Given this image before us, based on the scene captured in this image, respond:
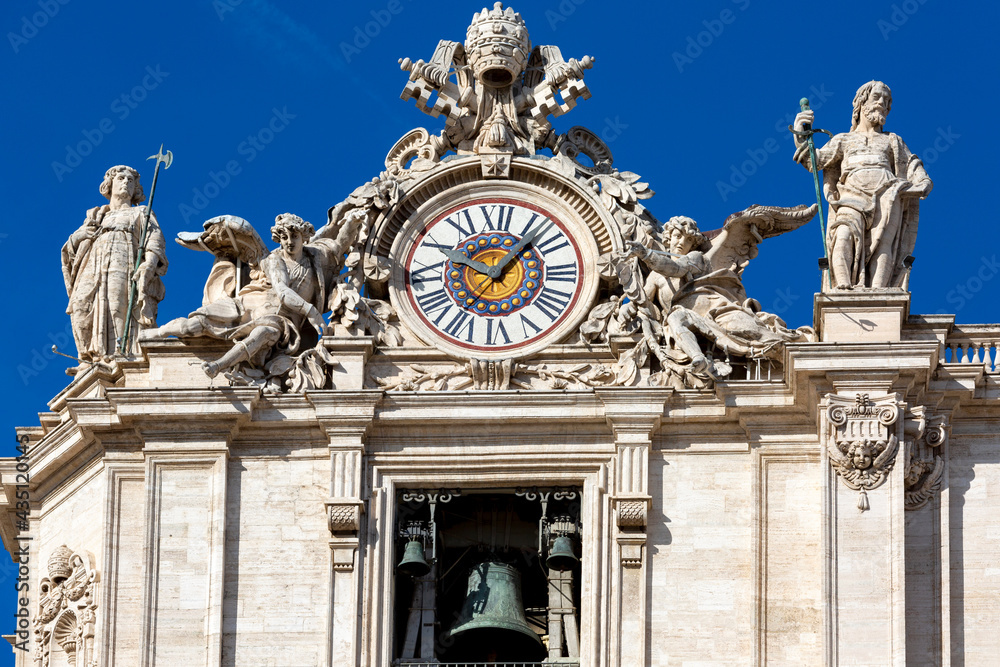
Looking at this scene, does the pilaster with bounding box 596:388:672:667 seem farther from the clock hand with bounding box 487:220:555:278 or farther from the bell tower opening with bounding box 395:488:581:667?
the clock hand with bounding box 487:220:555:278

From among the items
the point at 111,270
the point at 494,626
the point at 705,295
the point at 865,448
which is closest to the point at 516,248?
the point at 705,295

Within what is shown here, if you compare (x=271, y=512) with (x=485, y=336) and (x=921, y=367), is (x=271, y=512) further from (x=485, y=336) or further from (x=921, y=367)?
(x=921, y=367)

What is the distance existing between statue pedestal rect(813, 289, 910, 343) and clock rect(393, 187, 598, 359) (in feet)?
8.18

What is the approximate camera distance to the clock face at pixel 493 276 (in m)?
36.9

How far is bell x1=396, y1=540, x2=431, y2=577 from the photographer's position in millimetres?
35719

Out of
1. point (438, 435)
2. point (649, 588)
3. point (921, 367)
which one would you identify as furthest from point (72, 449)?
point (921, 367)

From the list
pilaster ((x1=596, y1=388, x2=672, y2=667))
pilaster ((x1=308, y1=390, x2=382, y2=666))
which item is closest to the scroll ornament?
pilaster ((x1=596, y1=388, x2=672, y2=667))

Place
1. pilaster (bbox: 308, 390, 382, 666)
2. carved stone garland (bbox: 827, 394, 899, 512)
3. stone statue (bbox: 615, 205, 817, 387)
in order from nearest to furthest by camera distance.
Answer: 1. carved stone garland (bbox: 827, 394, 899, 512)
2. pilaster (bbox: 308, 390, 382, 666)
3. stone statue (bbox: 615, 205, 817, 387)

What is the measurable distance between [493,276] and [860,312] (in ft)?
12.4

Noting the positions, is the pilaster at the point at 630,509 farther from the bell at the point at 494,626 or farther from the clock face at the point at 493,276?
the clock face at the point at 493,276

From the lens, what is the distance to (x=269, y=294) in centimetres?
3691

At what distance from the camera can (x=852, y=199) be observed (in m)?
36.6

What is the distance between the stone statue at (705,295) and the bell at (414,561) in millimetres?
2887

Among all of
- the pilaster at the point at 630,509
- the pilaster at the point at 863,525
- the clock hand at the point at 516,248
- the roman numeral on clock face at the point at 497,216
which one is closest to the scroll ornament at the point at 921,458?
the pilaster at the point at 863,525
